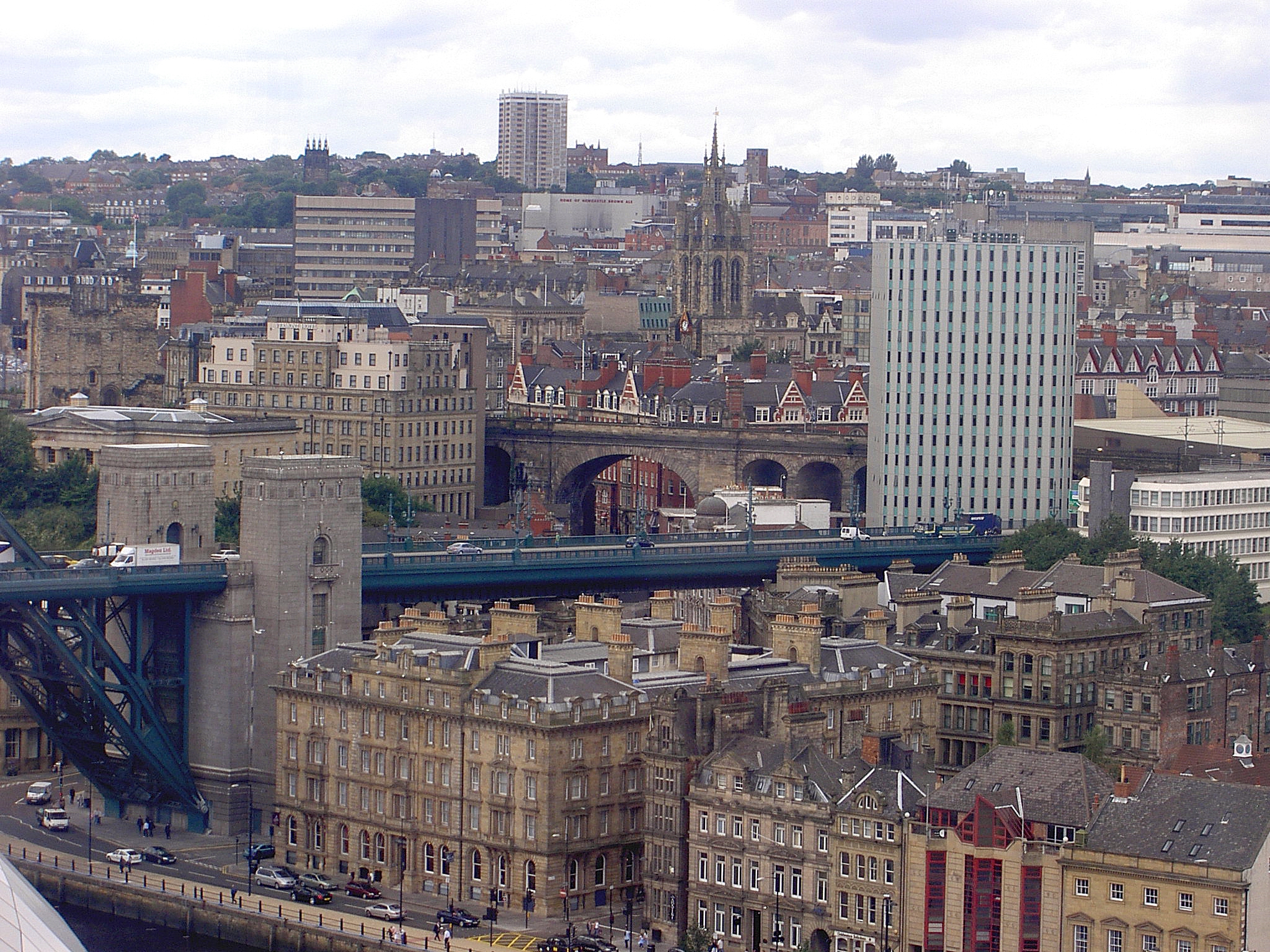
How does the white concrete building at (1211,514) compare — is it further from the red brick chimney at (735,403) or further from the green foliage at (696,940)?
the green foliage at (696,940)

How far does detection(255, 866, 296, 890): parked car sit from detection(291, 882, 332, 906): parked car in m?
0.60

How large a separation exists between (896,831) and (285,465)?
3652 cm

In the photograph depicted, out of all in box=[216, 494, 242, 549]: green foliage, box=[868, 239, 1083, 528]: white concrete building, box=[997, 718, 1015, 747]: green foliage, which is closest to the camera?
box=[997, 718, 1015, 747]: green foliage

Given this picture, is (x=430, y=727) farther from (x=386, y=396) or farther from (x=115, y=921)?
(x=386, y=396)

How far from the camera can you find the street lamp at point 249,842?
109312mm

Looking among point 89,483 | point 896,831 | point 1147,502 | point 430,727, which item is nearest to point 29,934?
point 896,831

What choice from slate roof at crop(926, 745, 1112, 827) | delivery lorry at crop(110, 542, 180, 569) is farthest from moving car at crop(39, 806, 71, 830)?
slate roof at crop(926, 745, 1112, 827)

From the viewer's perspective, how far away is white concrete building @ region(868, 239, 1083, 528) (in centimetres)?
16862

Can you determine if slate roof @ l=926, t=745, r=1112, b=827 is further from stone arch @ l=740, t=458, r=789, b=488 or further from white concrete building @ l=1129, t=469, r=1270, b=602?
stone arch @ l=740, t=458, r=789, b=488

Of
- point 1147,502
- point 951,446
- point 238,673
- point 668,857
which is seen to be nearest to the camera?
point 668,857

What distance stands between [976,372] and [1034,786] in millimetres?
78584

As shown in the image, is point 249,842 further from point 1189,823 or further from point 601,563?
point 1189,823

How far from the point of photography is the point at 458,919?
102 metres

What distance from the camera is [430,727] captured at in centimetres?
10781
